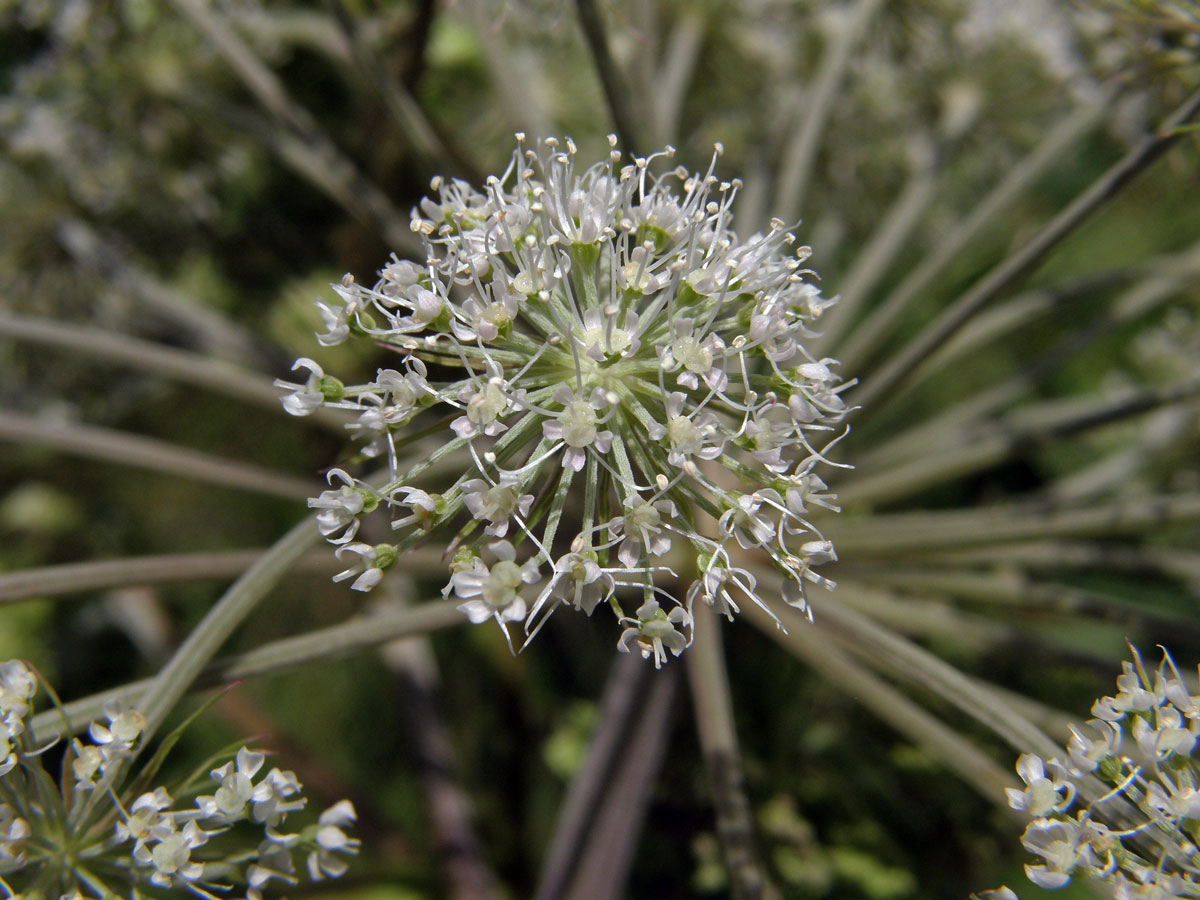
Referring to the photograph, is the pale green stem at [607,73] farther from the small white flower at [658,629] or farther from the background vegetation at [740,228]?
the small white flower at [658,629]

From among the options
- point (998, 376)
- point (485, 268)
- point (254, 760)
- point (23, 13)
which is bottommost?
point (254, 760)

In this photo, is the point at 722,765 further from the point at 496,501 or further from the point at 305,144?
the point at 305,144

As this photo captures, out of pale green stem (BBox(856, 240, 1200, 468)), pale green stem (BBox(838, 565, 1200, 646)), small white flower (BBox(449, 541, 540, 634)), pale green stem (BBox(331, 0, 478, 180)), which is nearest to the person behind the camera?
small white flower (BBox(449, 541, 540, 634))

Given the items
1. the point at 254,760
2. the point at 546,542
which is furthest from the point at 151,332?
the point at 546,542

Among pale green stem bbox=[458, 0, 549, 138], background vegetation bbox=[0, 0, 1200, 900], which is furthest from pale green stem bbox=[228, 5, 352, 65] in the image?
pale green stem bbox=[458, 0, 549, 138]

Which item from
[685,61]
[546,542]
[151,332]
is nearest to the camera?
[546,542]

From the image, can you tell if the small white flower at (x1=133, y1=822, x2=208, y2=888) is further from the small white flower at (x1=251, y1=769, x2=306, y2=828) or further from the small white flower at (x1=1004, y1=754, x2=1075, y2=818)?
the small white flower at (x1=1004, y1=754, x2=1075, y2=818)

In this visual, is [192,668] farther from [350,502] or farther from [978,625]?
[978,625]
